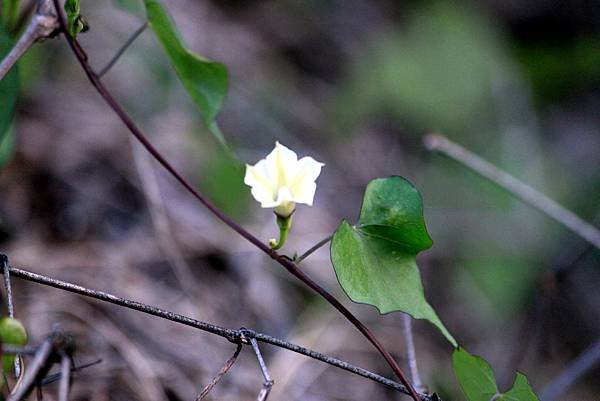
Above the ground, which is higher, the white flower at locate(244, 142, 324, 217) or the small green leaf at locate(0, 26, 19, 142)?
the small green leaf at locate(0, 26, 19, 142)

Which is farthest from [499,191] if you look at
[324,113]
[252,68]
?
[252,68]

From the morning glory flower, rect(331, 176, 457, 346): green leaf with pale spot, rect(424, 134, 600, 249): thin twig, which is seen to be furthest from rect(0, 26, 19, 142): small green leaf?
rect(424, 134, 600, 249): thin twig

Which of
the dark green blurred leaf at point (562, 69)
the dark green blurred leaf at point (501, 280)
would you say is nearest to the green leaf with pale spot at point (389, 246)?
the dark green blurred leaf at point (501, 280)

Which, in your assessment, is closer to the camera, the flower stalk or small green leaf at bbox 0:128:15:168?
the flower stalk

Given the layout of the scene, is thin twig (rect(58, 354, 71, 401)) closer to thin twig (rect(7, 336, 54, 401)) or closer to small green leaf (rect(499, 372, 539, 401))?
thin twig (rect(7, 336, 54, 401))

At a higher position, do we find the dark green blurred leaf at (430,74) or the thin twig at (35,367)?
the dark green blurred leaf at (430,74)

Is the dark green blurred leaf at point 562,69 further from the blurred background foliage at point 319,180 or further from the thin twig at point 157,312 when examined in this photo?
the thin twig at point 157,312

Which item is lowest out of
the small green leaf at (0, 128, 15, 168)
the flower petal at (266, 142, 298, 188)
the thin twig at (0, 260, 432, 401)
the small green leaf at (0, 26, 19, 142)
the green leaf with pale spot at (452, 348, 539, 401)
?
the green leaf with pale spot at (452, 348, 539, 401)
